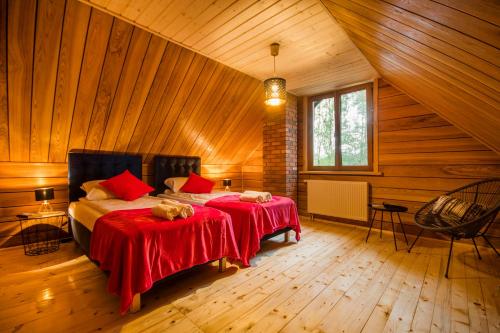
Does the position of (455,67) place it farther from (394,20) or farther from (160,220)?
(160,220)

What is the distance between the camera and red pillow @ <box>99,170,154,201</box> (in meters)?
3.14

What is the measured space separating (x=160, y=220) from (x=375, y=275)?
2.09 m

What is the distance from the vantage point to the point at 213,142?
4.53 m

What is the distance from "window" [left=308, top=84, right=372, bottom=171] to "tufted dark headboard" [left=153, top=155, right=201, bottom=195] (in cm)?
227

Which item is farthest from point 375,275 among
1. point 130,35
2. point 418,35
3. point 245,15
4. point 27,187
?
point 27,187

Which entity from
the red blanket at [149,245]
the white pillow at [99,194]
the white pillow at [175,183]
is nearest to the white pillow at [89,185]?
the white pillow at [99,194]

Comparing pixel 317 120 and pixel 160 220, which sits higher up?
pixel 317 120

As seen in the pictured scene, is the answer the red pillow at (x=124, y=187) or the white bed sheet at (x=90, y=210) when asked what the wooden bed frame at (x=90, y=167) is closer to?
the white bed sheet at (x=90, y=210)

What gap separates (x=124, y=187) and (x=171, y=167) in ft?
3.64

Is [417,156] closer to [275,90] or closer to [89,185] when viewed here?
[275,90]

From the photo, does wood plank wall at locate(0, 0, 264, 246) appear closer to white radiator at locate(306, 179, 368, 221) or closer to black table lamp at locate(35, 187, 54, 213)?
black table lamp at locate(35, 187, 54, 213)

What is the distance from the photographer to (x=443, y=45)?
53.8 inches

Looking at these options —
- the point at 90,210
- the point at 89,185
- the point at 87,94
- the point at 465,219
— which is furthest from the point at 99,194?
the point at 465,219

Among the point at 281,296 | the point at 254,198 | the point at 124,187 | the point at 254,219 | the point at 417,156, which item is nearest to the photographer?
the point at 281,296
